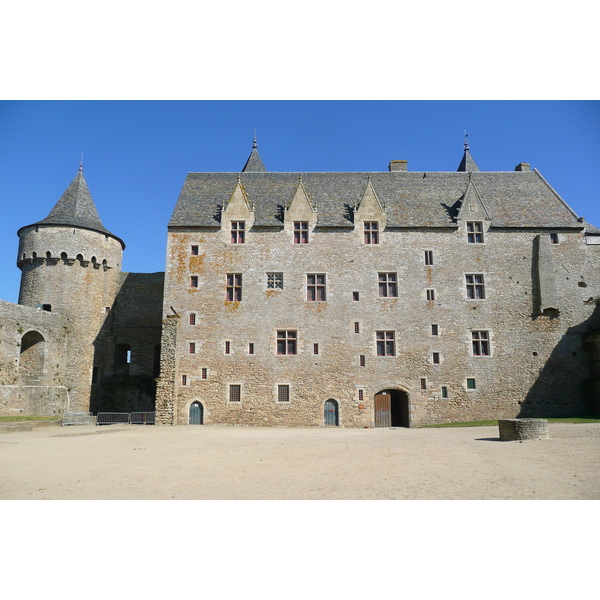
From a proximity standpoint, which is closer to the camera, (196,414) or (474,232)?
(196,414)

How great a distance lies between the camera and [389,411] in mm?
26141

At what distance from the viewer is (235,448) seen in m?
14.6

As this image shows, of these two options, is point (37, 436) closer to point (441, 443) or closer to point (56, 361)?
point (56, 361)

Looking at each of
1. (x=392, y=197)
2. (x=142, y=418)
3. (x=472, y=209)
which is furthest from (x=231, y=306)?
(x=472, y=209)

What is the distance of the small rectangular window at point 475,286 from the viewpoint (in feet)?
88.6

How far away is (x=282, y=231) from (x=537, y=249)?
15.4 metres

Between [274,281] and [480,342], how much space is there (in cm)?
1249

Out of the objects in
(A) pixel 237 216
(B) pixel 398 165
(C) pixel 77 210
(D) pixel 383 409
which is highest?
(B) pixel 398 165

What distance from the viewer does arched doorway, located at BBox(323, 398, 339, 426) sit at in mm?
25688

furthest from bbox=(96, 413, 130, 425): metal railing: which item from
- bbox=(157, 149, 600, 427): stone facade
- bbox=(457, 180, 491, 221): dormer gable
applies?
bbox=(457, 180, 491, 221): dormer gable

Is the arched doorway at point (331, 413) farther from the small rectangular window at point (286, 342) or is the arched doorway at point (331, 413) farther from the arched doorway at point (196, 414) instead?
the arched doorway at point (196, 414)

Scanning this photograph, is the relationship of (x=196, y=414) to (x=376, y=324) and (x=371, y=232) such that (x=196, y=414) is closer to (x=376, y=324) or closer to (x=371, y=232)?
(x=376, y=324)

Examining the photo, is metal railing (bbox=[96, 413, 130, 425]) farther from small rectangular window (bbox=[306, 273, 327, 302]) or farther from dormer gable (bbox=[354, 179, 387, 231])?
dormer gable (bbox=[354, 179, 387, 231])

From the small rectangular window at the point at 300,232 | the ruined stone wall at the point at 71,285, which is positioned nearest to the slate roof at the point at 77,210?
the ruined stone wall at the point at 71,285
